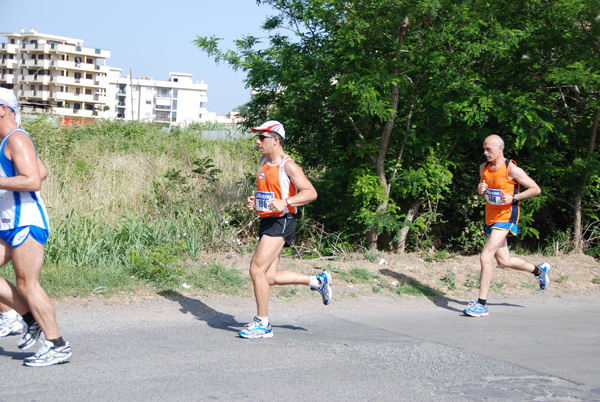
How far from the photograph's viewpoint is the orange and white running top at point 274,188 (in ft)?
18.7

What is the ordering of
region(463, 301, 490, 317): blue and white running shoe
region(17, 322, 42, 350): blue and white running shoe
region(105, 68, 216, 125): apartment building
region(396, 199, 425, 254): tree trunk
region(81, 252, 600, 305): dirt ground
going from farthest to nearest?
region(105, 68, 216, 125): apartment building
region(396, 199, 425, 254): tree trunk
region(81, 252, 600, 305): dirt ground
region(463, 301, 490, 317): blue and white running shoe
region(17, 322, 42, 350): blue and white running shoe

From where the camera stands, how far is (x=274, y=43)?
9844 mm

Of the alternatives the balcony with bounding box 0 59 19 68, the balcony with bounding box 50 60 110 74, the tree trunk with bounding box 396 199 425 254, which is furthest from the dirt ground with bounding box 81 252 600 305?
the balcony with bounding box 0 59 19 68

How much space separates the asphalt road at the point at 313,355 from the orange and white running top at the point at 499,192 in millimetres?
1202

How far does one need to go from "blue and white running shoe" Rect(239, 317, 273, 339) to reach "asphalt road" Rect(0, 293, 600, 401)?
119mm

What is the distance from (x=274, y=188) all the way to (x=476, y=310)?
315 cm

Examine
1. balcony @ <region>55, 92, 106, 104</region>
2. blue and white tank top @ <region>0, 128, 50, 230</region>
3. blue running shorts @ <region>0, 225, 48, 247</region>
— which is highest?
balcony @ <region>55, 92, 106, 104</region>

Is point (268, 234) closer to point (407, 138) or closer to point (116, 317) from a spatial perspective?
point (116, 317)

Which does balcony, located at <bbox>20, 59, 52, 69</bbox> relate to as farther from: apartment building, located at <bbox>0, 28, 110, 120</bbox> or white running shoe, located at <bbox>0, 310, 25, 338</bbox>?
white running shoe, located at <bbox>0, 310, 25, 338</bbox>

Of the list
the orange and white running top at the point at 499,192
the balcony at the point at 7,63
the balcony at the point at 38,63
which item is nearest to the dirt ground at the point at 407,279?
the orange and white running top at the point at 499,192

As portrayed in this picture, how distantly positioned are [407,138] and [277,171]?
4773 mm

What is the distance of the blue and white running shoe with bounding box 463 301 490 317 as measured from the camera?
7181 mm

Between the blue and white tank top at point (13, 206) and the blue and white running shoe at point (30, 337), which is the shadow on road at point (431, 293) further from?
the blue and white tank top at point (13, 206)

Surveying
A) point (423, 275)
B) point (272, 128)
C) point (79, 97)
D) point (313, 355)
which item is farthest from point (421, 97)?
point (79, 97)
